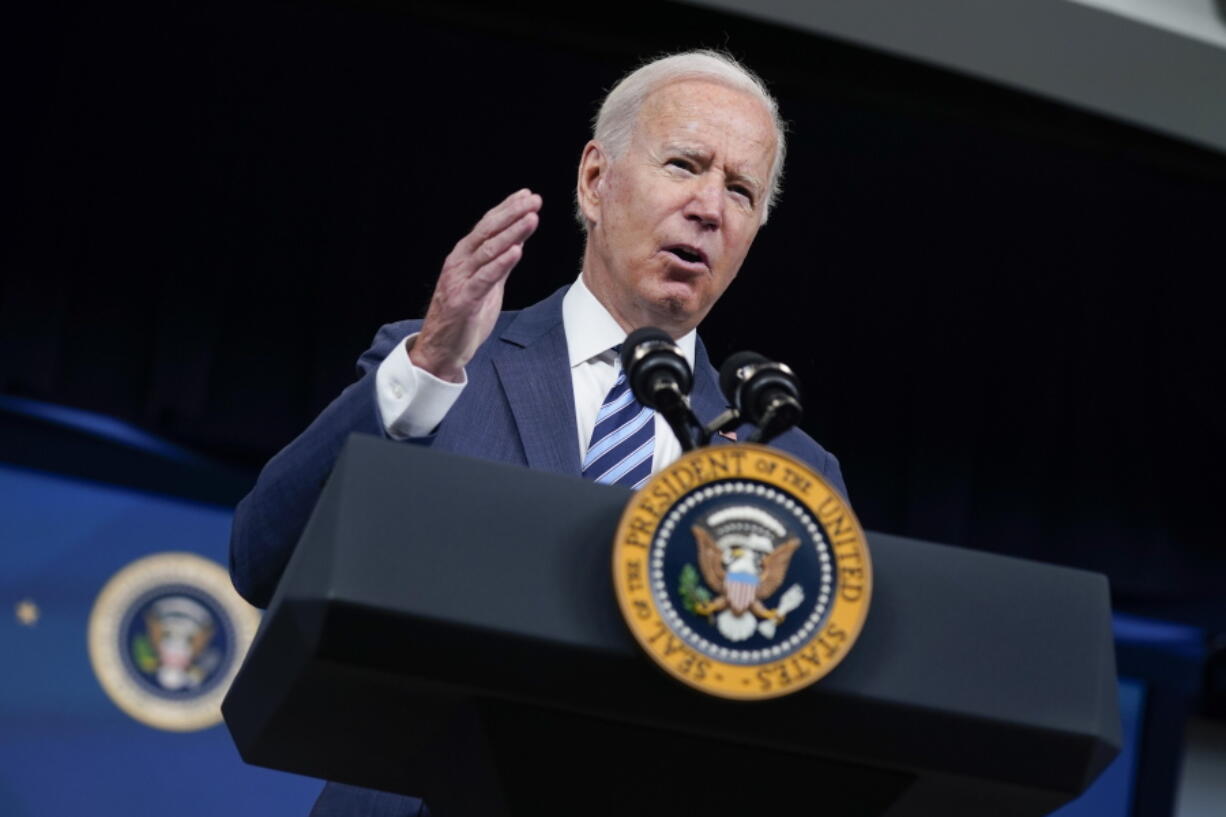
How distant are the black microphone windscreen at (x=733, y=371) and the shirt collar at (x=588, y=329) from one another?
1.17 feet

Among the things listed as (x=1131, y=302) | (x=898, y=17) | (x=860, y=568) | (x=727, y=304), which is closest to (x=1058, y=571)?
(x=860, y=568)

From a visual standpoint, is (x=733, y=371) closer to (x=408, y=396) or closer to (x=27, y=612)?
(x=408, y=396)

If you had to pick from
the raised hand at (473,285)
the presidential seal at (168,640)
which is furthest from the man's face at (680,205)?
the presidential seal at (168,640)

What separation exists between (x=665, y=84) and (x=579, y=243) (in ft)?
8.08

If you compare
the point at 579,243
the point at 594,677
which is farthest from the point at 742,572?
the point at 579,243

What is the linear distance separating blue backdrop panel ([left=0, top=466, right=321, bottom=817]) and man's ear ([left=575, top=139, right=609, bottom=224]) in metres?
2.02

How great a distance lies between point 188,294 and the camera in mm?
3814

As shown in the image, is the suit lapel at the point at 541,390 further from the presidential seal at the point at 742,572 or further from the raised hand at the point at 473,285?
the presidential seal at the point at 742,572

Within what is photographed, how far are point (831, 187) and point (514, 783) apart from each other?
3.52 m

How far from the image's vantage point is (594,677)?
96cm

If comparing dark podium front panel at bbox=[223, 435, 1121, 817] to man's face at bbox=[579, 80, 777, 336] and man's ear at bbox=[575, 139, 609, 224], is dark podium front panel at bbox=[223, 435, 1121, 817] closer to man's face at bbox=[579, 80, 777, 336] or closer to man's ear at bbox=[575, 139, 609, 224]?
man's face at bbox=[579, 80, 777, 336]

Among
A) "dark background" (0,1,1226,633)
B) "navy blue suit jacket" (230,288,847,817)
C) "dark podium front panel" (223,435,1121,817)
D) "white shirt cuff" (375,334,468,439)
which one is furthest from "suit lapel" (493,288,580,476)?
"dark background" (0,1,1226,633)

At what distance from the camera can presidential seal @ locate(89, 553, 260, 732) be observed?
341 cm

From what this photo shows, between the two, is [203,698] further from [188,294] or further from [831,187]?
[831,187]
